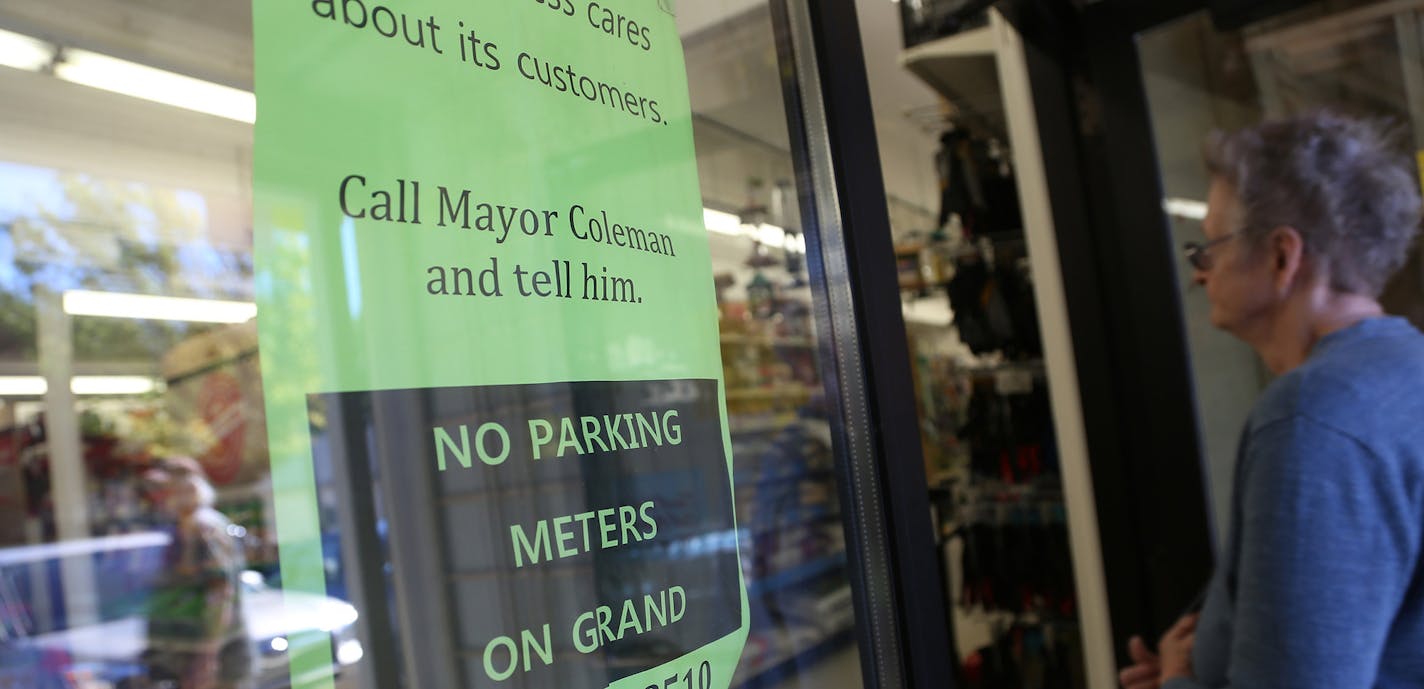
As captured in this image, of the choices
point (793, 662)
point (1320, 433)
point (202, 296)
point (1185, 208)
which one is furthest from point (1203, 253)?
point (202, 296)

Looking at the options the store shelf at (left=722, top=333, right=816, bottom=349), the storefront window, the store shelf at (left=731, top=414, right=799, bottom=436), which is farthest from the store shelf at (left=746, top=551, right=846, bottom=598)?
the storefront window

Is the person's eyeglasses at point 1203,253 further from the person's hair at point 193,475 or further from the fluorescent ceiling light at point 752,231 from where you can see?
the person's hair at point 193,475

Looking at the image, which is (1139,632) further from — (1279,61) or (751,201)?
(751,201)

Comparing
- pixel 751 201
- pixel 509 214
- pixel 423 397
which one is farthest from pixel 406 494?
pixel 751 201

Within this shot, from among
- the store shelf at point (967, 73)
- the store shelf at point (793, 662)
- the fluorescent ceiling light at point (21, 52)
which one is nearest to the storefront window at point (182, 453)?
the fluorescent ceiling light at point (21, 52)

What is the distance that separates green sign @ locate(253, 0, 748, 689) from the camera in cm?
53

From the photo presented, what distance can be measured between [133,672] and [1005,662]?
3.03m

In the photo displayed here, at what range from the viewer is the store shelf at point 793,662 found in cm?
110

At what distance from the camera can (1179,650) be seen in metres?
1.44

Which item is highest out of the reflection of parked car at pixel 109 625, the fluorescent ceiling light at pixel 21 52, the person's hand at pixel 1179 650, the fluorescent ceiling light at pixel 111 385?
the fluorescent ceiling light at pixel 21 52

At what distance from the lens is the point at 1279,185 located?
1.34 m

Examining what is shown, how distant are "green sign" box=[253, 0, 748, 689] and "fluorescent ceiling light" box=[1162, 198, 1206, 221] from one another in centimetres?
203

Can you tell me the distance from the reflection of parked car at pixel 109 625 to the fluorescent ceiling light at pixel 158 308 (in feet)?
0.56

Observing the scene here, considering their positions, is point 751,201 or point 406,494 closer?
point 406,494
